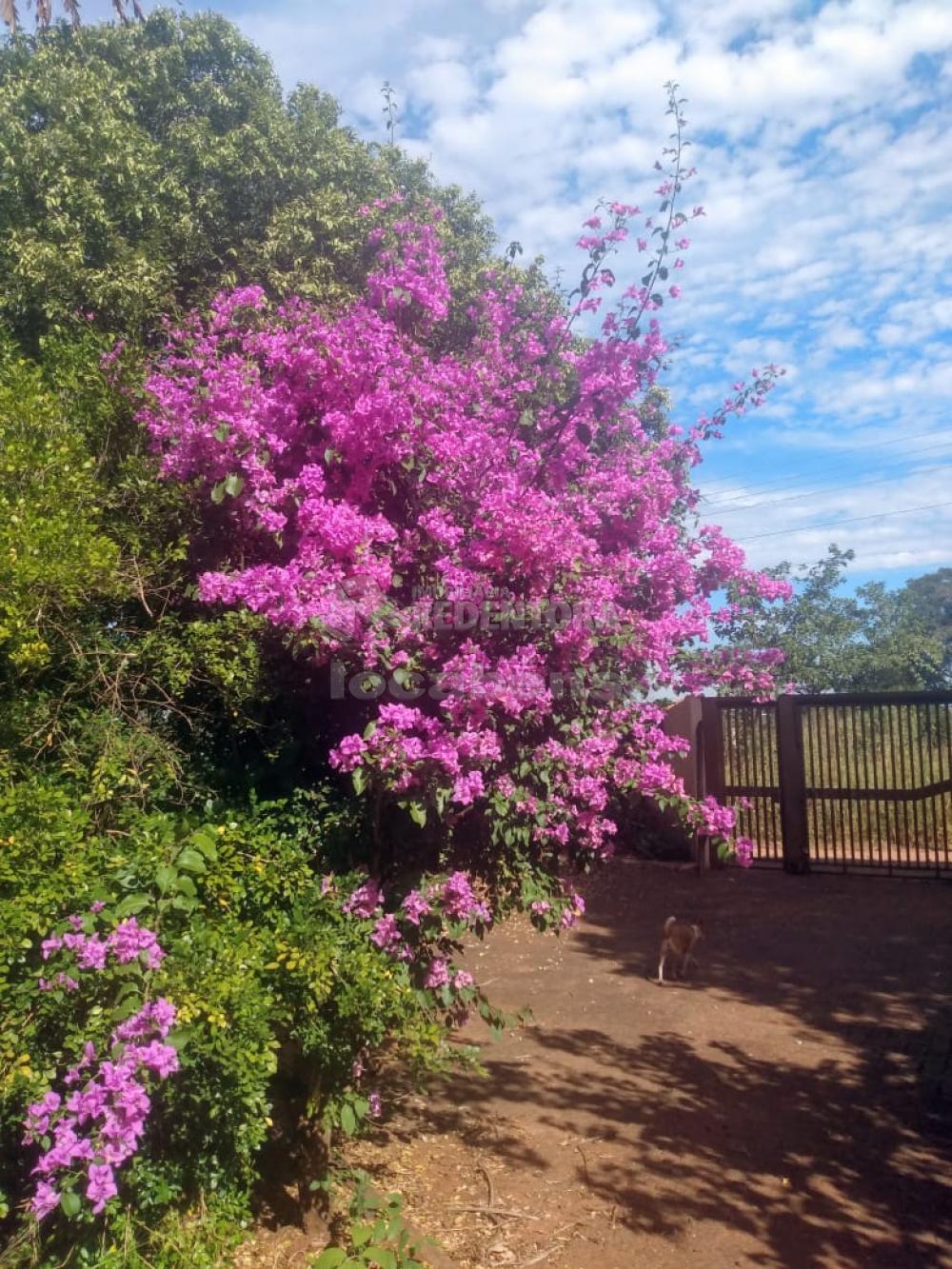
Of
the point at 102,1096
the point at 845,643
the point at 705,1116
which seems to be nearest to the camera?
the point at 102,1096

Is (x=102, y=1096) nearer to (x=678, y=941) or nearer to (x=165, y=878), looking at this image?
(x=165, y=878)

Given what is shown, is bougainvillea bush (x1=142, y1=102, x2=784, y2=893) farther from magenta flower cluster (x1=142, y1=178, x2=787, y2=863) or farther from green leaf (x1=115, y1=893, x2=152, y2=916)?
green leaf (x1=115, y1=893, x2=152, y2=916)

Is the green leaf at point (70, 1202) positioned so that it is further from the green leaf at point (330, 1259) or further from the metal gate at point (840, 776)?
the metal gate at point (840, 776)

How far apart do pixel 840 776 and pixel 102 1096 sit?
27.5 feet

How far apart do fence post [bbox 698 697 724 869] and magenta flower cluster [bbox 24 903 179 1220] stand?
822cm

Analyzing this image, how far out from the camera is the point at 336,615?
3326 millimetres

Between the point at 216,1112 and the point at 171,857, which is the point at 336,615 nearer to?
the point at 171,857

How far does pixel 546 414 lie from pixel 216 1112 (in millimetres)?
3171

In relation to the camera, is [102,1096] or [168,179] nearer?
[102,1096]

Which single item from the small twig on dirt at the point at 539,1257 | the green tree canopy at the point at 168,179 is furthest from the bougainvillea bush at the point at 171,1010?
the green tree canopy at the point at 168,179

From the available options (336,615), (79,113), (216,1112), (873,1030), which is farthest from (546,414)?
(79,113)

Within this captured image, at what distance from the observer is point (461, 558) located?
3.75 metres

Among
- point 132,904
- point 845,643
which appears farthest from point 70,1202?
point 845,643

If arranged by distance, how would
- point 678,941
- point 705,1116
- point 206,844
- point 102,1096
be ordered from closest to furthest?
point 102,1096, point 206,844, point 705,1116, point 678,941
